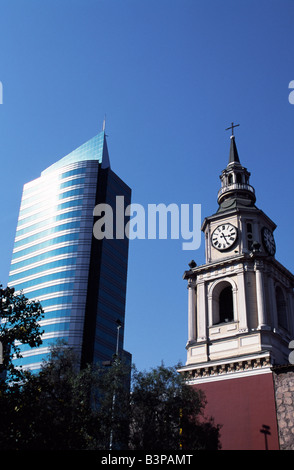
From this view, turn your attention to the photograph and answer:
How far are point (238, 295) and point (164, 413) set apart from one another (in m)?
13.1

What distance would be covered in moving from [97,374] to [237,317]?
1307 centimetres

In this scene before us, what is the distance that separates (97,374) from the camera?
37.8 metres

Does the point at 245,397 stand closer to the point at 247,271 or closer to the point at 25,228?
the point at 247,271

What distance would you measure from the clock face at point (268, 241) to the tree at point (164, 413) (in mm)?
16833

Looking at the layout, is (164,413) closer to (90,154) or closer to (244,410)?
(244,410)

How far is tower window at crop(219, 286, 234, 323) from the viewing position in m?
45.8

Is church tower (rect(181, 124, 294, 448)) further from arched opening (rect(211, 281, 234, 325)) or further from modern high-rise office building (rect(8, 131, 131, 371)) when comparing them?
modern high-rise office building (rect(8, 131, 131, 371))

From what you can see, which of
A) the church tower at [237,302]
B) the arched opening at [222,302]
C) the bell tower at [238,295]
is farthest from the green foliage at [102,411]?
the arched opening at [222,302]

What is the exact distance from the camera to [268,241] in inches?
1930

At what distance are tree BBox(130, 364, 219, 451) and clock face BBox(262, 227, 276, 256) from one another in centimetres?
1683

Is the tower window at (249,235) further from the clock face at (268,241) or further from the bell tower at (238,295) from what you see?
the clock face at (268,241)

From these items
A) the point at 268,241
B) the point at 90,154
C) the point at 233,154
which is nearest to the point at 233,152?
the point at 233,154
